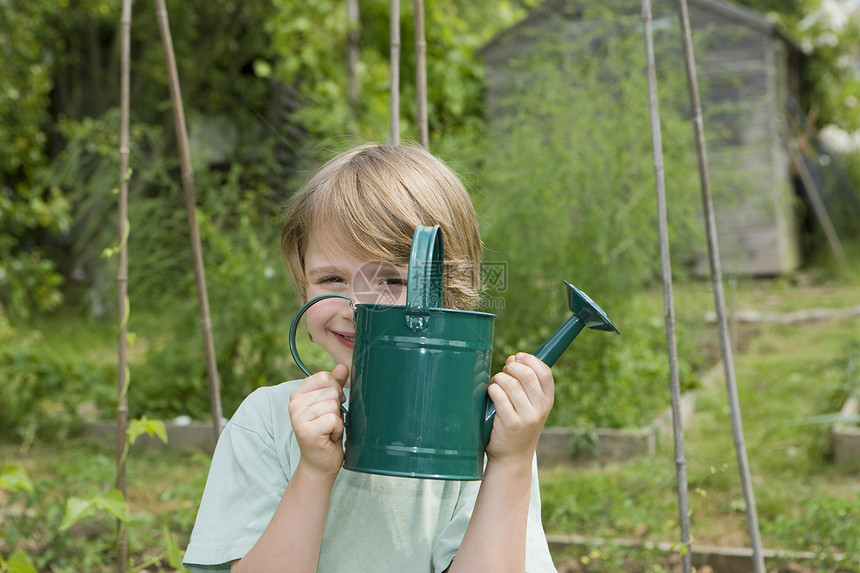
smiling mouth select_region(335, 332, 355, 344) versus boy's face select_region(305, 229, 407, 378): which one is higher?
boy's face select_region(305, 229, 407, 378)

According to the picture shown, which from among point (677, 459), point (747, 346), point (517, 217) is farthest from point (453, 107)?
point (677, 459)

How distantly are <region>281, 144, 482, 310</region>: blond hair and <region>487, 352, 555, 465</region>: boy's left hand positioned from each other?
28 centimetres

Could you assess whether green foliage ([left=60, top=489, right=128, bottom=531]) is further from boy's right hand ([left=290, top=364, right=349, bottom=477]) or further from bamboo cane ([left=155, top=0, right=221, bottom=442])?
boy's right hand ([left=290, top=364, right=349, bottom=477])

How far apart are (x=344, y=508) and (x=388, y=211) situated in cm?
44

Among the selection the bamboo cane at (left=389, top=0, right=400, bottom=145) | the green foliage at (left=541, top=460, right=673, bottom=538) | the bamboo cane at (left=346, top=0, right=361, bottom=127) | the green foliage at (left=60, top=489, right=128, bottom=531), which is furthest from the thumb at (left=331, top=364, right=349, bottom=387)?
the bamboo cane at (left=346, top=0, right=361, bottom=127)

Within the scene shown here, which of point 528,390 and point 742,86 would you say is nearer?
point 528,390

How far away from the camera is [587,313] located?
107 centimetres

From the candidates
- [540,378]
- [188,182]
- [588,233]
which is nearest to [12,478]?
[188,182]

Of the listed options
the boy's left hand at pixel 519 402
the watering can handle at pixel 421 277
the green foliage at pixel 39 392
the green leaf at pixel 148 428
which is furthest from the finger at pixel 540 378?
the green foliage at pixel 39 392

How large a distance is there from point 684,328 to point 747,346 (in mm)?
1652

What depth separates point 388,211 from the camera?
122 cm

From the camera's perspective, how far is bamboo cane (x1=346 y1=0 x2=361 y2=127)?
5770mm

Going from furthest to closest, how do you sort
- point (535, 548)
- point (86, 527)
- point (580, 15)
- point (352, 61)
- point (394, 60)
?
point (580, 15), point (352, 61), point (86, 527), point (394, 60), point (535, 548)

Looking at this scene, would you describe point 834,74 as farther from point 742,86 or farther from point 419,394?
point 419,394
